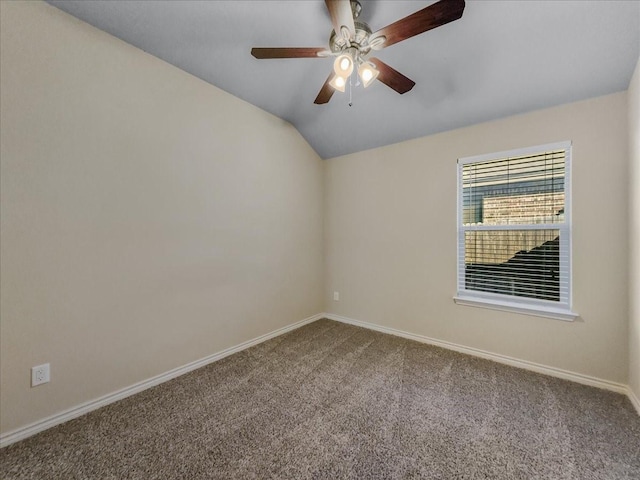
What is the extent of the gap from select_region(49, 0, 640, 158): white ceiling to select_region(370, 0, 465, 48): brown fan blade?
1.36 ft

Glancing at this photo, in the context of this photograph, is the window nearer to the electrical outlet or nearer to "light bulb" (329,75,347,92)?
"light bulb" (329,75,347,92)

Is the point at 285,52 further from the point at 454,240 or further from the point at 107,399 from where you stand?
the point at 107,399

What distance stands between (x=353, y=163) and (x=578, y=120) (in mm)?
2099

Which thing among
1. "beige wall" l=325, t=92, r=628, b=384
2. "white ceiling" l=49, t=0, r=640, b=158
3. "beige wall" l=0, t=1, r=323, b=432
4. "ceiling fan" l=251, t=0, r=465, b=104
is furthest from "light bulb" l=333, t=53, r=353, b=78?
"beige wall" l=325, t=92, r=628, b=384

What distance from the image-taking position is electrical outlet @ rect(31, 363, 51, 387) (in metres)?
1.56

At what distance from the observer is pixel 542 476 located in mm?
1286

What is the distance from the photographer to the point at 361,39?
153cm

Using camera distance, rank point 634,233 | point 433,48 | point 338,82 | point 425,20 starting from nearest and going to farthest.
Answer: point 425,20
point 338,82
point 634,233
point 433,48

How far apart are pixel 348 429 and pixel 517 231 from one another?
2.24 metres

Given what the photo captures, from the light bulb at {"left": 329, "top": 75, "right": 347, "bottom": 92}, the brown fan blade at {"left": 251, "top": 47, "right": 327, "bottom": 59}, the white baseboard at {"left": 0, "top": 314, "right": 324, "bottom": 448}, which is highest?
the brown fan blade at {"left": 251, "top": 47, "right": 327, "bottom": 59}

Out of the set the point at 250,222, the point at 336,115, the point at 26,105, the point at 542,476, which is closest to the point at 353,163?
the point at 336,115

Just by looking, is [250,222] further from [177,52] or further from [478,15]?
[478,15]

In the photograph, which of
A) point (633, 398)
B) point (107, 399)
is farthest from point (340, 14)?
point (633, 398)

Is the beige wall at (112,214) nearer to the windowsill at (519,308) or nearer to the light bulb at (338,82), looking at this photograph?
the light bulb at (338,82)
